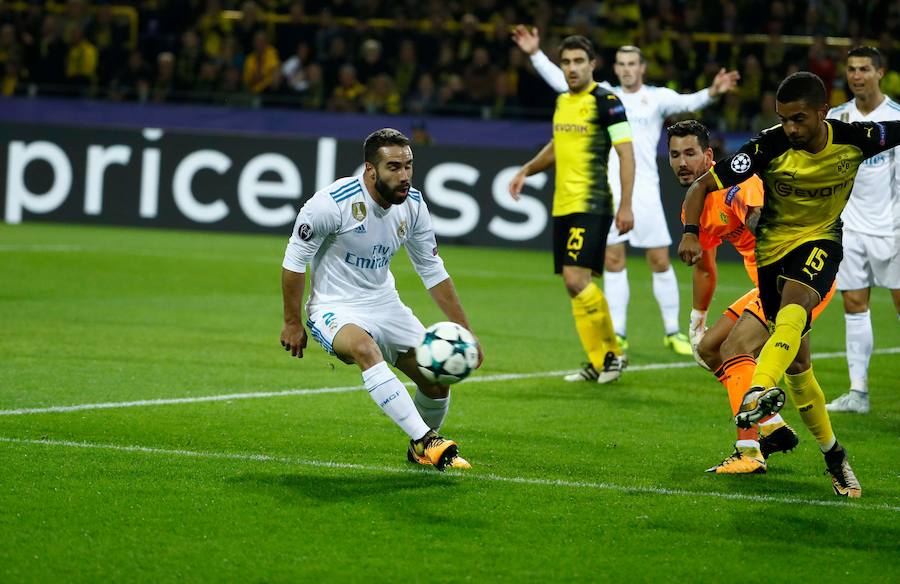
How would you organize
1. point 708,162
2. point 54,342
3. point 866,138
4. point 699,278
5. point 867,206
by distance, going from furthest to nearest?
point 54,342, point 867,206, point 699,278, point 708,162, point 866,138

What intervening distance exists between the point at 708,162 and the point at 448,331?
6.21 feet

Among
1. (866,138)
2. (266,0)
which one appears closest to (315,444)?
(866,138)

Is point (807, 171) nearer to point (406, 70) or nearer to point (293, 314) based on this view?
point (293, 314)

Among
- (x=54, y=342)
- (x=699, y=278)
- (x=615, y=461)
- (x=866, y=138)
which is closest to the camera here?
(x=866, y=138)

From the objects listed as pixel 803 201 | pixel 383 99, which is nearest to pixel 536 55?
pixel 803 201

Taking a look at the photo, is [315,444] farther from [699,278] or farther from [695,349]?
[699,278]

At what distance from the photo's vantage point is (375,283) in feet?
22.6

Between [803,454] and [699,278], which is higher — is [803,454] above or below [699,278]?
below

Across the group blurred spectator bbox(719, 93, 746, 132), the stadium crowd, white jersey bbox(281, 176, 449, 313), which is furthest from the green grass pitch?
the stadium crowd

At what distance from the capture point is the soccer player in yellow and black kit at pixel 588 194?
972 cm

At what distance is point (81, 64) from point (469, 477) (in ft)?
59.1

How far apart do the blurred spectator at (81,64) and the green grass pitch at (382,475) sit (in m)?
11.3

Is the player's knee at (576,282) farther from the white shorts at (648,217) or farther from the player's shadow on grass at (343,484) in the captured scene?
the player's shadow on grass at (343,484)

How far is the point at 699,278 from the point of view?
27.9ft
